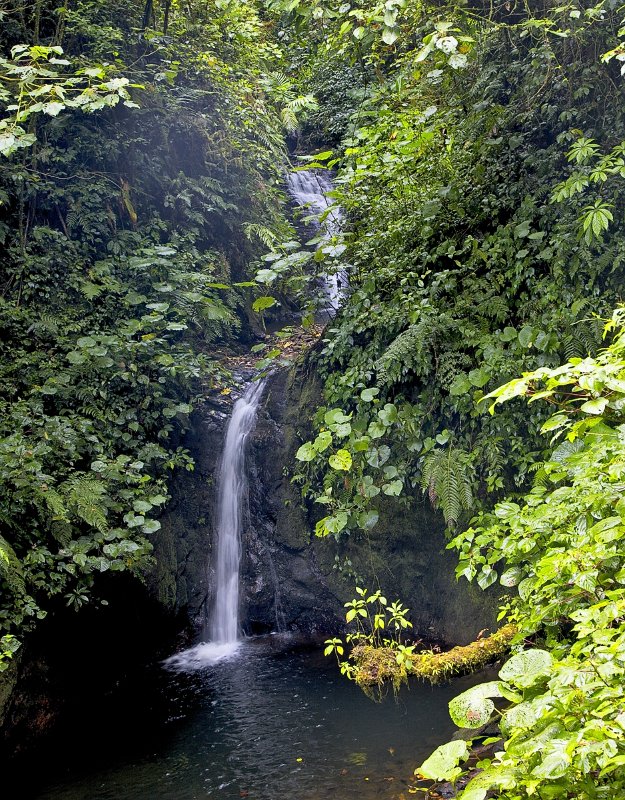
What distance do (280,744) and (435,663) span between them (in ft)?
4.41

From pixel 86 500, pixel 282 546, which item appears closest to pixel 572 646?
pixel 86 500

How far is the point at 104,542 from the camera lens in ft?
18.0

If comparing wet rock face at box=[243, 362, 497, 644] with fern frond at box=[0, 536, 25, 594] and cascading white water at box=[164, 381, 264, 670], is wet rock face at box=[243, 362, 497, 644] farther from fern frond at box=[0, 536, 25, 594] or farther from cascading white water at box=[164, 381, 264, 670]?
fern frond at box=[0, 536, 25, 594]

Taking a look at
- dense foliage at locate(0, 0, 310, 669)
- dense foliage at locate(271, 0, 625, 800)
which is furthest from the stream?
dense foliage at locate(0, 0, 310, 669)

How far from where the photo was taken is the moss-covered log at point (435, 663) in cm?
455

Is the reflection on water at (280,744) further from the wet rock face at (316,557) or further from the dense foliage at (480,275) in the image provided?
the wet rock face at (316,557)

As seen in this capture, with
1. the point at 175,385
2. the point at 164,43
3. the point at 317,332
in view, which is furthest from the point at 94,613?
the point at 164,43

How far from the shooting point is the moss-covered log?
455cm

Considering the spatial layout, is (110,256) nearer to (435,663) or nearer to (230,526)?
(230,526)

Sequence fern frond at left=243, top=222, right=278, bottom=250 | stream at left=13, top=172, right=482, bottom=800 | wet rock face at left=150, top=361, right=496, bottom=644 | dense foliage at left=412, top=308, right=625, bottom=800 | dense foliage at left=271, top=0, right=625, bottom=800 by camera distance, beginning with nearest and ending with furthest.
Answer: dense foliage at left=412, top=308, right=625, bottom=800
dense foliage at left=271, top=0, right=625, bottom=800
stream at left=13, top=172, right=482, bottom=800
wet rock face at left=150, top=361, right=496, bottom=644
fern frond at left=243, top=222, right=278, bottom=250

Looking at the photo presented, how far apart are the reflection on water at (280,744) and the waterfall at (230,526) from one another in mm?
1111

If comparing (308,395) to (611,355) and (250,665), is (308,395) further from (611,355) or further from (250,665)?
(611,355)

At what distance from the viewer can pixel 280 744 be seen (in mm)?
4578

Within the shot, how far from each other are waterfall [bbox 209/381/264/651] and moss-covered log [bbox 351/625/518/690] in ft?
7.81
